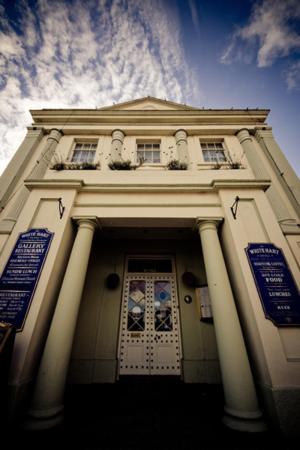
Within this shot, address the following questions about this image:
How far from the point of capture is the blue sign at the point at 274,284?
11.5 ft

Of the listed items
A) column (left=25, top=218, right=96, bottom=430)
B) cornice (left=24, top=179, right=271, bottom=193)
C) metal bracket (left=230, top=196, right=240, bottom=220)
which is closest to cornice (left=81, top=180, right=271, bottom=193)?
cornice (left=24, top=179, right=271, bottom=193)

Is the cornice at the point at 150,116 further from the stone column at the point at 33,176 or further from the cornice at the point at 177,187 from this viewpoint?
the cornice at the point at 177,187

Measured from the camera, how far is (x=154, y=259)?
677 centimetres

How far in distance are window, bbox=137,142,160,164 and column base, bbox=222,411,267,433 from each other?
682 centimetres

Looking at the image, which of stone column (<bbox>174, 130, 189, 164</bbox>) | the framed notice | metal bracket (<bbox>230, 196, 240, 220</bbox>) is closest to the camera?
metal bracket (<bbox>230, 196, 240, 220</bbox>)

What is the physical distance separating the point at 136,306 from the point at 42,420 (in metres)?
3.35

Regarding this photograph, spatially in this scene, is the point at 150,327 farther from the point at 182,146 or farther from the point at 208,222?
the point at 182,146

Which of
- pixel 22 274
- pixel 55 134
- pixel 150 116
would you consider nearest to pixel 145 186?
pixel 22 274

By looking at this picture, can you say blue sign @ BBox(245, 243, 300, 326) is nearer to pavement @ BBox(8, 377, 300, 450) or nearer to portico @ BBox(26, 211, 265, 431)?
portico @ BBox(26, 211, 265, 431)

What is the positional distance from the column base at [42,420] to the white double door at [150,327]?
99.6 inches

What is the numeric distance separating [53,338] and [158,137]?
7217 millimetres

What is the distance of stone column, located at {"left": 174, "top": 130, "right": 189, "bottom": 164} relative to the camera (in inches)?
254

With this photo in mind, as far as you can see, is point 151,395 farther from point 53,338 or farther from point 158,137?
point 158,137

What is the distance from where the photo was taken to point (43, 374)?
3215 mm
